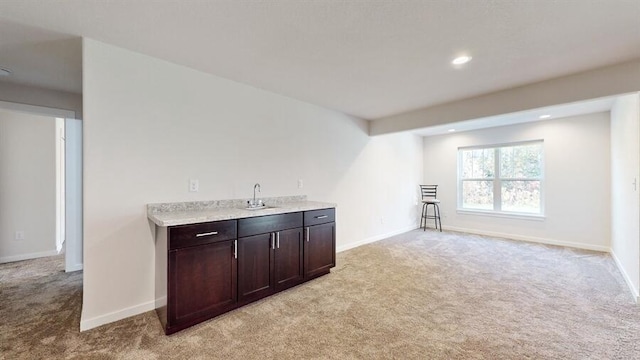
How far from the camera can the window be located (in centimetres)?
517

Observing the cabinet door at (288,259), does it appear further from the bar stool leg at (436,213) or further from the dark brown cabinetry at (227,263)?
the bar stool leg at (436,213)

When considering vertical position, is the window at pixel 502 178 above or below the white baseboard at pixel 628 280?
above

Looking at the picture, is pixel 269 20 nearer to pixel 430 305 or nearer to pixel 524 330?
pixel 430 305

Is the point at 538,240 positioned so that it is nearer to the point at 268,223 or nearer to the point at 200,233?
the point at 268,223

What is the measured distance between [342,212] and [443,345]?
268cm

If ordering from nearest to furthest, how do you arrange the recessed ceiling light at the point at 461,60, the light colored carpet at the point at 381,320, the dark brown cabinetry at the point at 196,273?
the light colored carpet at the point at 381,320 → the dark brown cabinetry at the point at 196,273 → the recessed ceiling light at the point at 461,60

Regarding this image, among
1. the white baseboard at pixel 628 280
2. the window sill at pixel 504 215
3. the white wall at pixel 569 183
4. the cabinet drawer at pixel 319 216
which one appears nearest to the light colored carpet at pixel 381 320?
the white baseboard at pixel 628 280

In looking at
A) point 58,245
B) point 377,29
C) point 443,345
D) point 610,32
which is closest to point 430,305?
point 443,345

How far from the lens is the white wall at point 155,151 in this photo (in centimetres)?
223

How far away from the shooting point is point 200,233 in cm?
222

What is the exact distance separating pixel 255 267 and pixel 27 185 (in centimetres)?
407

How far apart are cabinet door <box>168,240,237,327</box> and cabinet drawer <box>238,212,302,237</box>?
18cm

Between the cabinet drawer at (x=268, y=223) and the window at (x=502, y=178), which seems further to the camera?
the window at (x=502, y=178)

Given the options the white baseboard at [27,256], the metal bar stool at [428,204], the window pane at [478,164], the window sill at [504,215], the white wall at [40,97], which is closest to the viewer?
the white wall at [40,97]
